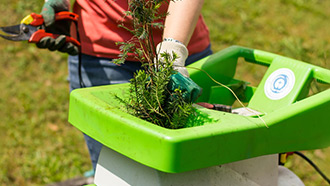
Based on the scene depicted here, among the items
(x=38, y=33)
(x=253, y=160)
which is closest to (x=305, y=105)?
(x=253, y=160)

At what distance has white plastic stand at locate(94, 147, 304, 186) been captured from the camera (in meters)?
1.10

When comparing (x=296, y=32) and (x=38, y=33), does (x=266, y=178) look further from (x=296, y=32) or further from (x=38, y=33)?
(x=296, y=32)

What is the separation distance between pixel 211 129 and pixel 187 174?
17 cm

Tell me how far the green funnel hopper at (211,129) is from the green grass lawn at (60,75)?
1.05 meters

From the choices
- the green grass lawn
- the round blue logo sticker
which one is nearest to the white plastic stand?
the round blue logo sticker

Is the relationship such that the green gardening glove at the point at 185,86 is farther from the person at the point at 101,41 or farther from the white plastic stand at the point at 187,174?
the person at the point at 101,41

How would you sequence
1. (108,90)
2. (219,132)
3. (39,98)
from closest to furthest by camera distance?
(219,132) → (108,90) → (39,98)

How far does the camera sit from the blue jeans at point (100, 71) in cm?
160

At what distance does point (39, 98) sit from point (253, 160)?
2.74 metres

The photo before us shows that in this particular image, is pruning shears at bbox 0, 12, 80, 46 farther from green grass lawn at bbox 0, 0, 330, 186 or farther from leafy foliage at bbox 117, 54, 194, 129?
green grass lawn at bbox 0, 0, 330, 186

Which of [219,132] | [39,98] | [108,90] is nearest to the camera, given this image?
[219,132]

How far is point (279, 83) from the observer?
1.50 meters

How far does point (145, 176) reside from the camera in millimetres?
1106

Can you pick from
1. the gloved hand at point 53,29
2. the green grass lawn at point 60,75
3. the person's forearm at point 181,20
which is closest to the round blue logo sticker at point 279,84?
the person's forearm at point 181,20
